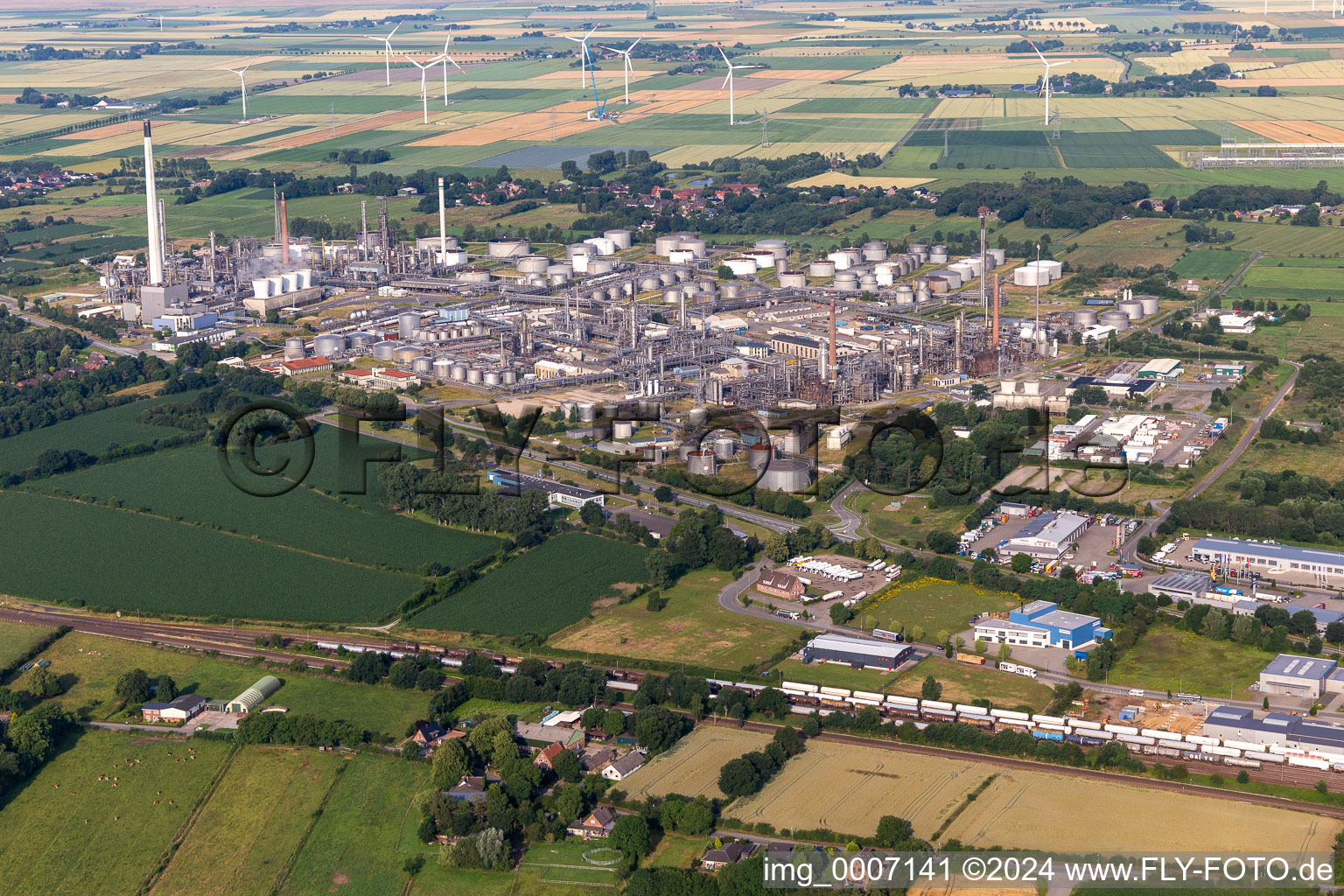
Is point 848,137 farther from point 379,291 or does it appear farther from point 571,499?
point 571,499

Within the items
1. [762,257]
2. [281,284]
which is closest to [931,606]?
[762,257]

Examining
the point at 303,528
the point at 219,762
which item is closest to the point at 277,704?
the point at 219,762

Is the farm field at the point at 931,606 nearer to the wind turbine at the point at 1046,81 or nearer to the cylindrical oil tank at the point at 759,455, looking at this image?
the cylindrical oil tank at the point at 759,455

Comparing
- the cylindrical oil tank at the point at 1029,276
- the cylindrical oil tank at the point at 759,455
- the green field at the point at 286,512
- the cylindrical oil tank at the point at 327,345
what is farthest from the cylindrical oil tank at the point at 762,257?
the green field at the point at 286,512

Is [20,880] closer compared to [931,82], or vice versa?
[20,880]

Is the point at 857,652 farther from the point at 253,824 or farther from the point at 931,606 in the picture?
the point at 253,824
